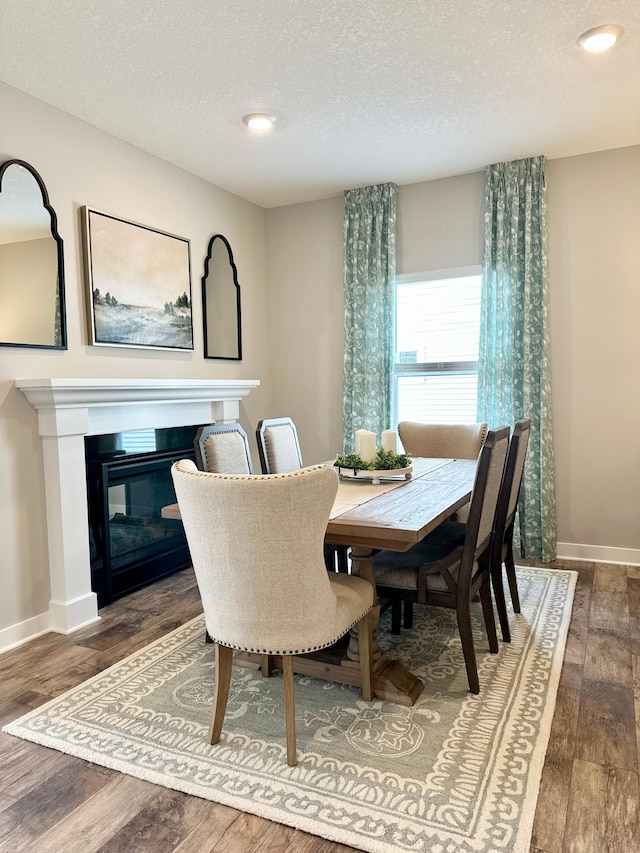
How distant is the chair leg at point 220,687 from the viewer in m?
1.95

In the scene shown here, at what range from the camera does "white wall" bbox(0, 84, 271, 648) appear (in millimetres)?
2859

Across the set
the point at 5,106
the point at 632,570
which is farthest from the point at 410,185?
the point at 632,570

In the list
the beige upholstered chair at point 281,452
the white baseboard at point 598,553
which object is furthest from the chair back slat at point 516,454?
the white baseboard at point 598,553

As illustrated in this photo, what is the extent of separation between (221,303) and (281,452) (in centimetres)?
173

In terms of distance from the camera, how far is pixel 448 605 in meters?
2.28

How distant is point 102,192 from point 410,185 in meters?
2.29

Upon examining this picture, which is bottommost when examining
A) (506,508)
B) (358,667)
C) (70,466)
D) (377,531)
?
(358,667)

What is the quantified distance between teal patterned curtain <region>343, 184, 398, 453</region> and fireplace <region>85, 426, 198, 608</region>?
136cm

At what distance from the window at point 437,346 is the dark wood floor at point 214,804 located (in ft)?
7.08

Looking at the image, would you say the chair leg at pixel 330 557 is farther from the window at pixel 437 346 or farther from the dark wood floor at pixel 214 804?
the window at pixel 437 346

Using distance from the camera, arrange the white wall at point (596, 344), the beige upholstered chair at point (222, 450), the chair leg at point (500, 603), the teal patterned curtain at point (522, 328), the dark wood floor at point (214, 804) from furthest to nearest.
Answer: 1. the teal patterned curtain at point (522, 328)
2. the white wall at point (596, 344)
3. the chair leg at point (500, 603)
4. the beige upholstered chair at point (222, 450)
5. the dark wood floor at point (214, 804)

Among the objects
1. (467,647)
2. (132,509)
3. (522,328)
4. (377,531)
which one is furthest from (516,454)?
(132,509)

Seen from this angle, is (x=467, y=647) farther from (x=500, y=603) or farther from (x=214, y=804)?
(x=214, y=804)

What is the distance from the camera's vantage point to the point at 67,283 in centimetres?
317
